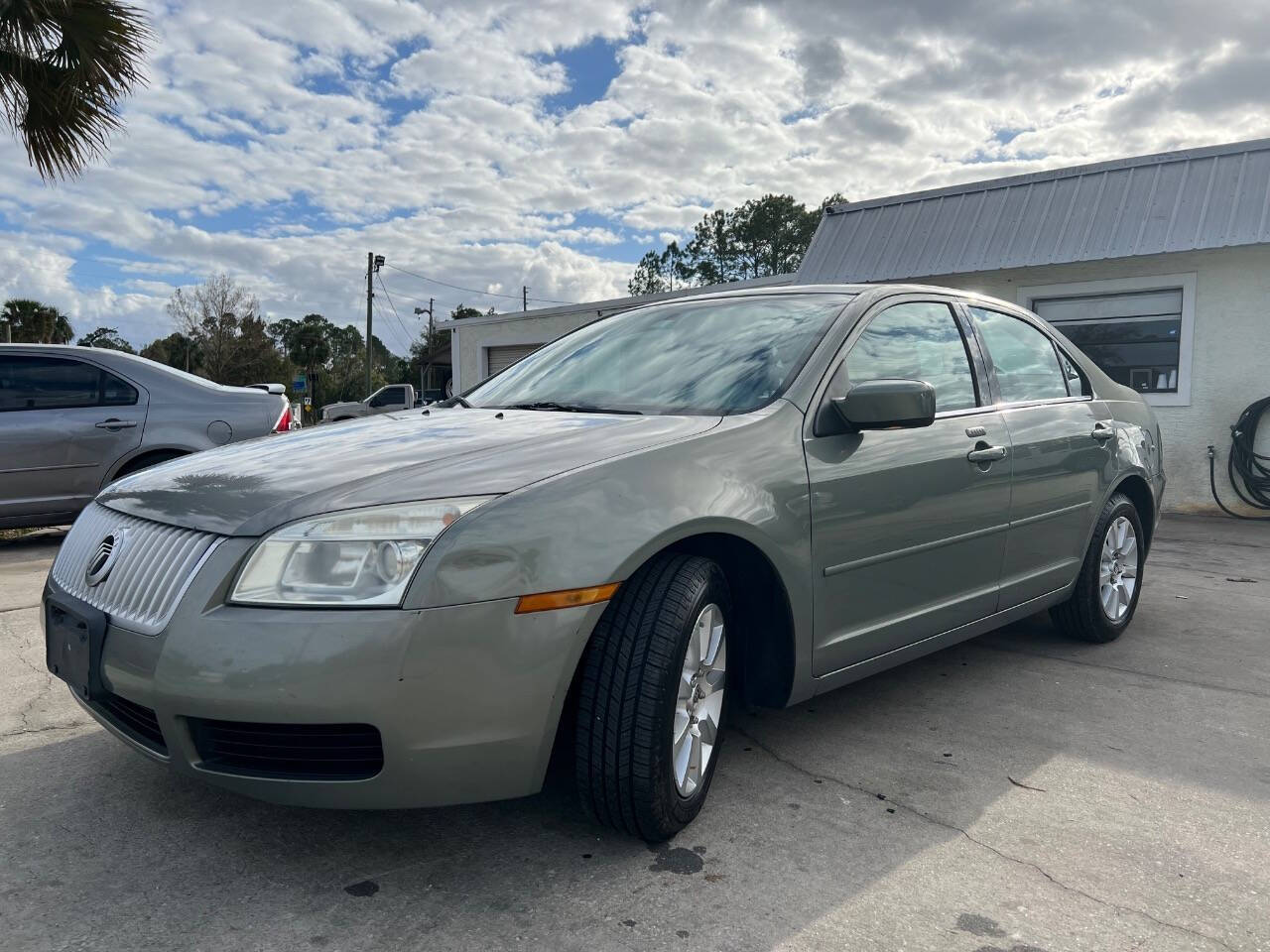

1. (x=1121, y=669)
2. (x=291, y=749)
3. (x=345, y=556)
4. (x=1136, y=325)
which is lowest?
(x=1121, y=669)

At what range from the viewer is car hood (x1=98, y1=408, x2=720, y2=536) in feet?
7.14

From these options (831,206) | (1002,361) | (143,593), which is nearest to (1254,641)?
(1002,361)

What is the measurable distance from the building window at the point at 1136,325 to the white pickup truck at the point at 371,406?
A: 683cm

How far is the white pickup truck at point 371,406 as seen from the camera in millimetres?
4087

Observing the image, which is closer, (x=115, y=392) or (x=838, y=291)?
(x=838, y=291)

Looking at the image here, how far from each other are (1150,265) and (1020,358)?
6549mm

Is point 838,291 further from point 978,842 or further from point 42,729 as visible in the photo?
point 42,729

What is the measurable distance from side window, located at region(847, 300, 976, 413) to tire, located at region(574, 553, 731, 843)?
1.12 metres

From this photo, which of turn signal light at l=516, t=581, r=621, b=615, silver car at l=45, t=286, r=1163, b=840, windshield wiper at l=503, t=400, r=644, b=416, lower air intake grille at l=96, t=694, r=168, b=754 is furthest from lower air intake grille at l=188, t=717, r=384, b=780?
windshield wiper at l=503, t=400, r=644, b=416

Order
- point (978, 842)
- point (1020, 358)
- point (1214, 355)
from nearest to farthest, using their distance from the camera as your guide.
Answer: point (978, 842), point (1020, 358), point (1214, 355)

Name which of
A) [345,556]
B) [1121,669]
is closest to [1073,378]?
[1121,669]

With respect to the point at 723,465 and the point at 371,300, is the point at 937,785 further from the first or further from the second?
the point at 371,300

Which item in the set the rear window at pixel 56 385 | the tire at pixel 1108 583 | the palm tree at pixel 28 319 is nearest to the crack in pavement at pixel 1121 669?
the tire at pixel 1108 583

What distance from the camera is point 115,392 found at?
678cm
